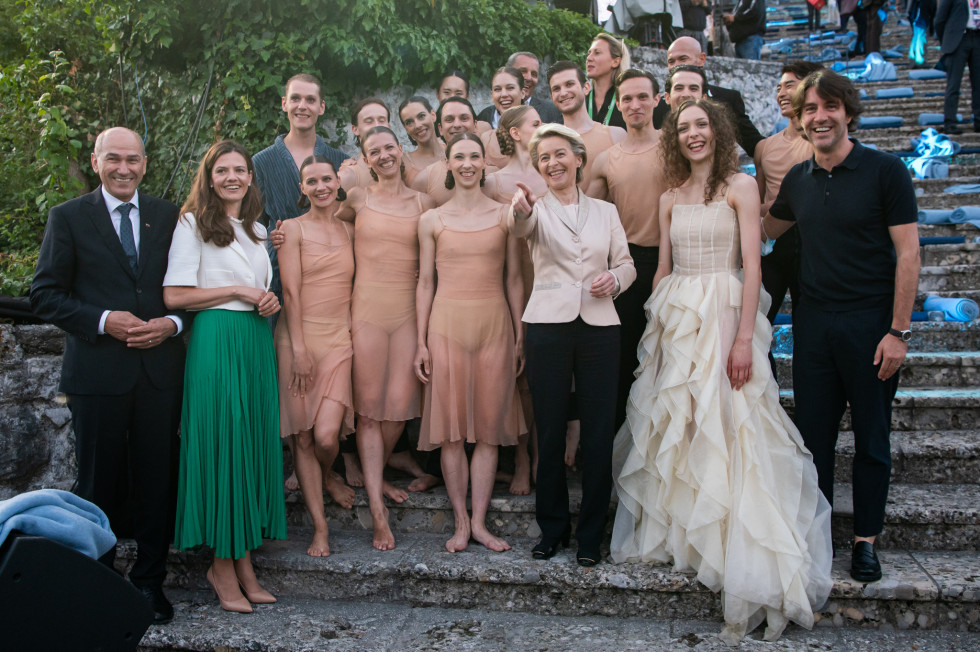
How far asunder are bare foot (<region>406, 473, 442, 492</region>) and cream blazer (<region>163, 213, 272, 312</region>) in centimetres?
129

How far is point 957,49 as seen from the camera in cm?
774

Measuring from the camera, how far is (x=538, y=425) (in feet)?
11.8

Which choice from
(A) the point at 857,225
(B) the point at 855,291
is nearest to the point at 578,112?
(A) the point at 857,225

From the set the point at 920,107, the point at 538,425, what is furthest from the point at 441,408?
the point at 920,107

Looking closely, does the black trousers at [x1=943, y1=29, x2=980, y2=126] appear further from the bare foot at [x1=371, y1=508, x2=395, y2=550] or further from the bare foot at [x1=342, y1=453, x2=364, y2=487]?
the bare foot at [x1=371, y1=508, x2=395, y2=550]

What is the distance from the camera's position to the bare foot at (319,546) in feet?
12.2

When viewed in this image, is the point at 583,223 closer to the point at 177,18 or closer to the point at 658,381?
the point at 658,381

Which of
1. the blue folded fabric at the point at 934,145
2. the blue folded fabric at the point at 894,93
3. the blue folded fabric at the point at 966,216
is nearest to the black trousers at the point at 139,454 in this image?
the blue folded fabric at the point at 966,216

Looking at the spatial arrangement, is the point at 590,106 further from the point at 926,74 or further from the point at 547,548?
the point at 926,74

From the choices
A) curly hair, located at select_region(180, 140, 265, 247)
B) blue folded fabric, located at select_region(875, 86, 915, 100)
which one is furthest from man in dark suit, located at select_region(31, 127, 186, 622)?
blue folded fabric, located at select_region(875, 86, 915, 100)

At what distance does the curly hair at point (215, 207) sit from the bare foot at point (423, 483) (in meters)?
1.48

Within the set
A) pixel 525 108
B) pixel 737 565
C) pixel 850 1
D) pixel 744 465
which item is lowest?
pixel 737 565

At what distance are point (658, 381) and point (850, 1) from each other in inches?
428

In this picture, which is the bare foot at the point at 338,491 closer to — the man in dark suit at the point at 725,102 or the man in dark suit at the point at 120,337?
the man in dark suit at the point at 120,337
